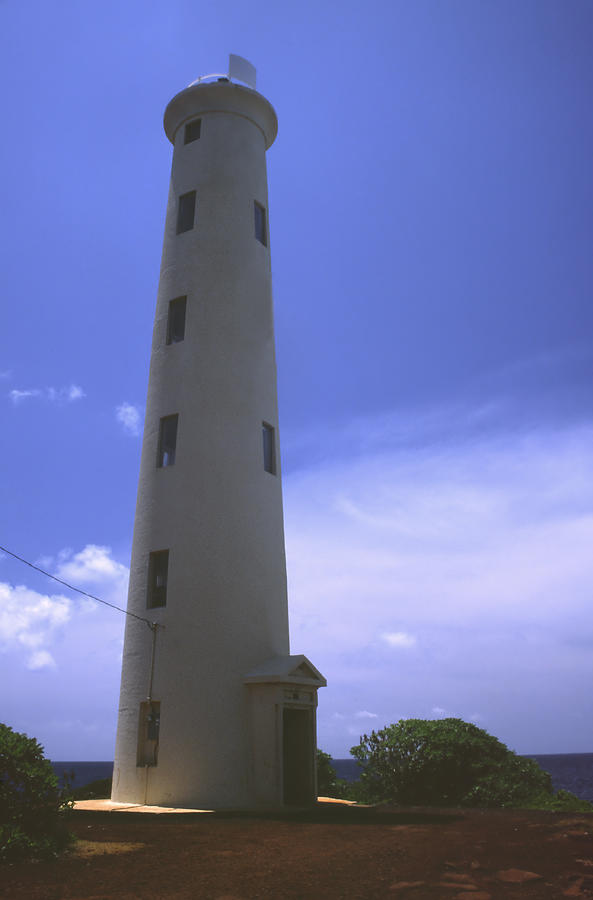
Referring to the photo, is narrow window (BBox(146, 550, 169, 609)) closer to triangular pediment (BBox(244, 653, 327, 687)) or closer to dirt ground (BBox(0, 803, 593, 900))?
triangular pediment (BBox(244, 653, 327, 687))

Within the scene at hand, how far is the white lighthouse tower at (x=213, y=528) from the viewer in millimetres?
15672

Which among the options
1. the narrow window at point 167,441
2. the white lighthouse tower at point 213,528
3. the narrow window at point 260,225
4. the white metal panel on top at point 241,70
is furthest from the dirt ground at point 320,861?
the white metal panel on top at point 241,70

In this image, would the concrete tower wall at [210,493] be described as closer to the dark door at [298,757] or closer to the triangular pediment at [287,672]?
the triangular pediment at [287,672]

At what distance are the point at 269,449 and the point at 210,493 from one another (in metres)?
2.72

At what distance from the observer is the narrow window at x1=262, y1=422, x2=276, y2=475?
19.2 metres

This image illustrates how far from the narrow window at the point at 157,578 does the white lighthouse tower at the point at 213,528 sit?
35 mm

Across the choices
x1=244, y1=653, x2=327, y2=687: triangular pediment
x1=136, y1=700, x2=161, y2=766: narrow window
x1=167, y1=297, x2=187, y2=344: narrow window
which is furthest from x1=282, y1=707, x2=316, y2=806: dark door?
x1=167, y1=297, x2=187, y2=344: narrow window

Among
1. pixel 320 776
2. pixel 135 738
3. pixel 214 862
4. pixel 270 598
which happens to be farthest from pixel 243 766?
pixel 214 862

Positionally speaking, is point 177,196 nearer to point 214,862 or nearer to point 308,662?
point 308,662

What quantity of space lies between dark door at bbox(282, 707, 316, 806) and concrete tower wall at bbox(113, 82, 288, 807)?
1.74 meters

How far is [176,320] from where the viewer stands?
64.8 ft

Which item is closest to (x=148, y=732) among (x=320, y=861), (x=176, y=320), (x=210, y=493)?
(x=210, y=493)

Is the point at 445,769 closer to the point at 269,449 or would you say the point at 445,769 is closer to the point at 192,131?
the point at 269,449

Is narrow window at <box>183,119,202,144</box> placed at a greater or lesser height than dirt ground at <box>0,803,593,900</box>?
greater
